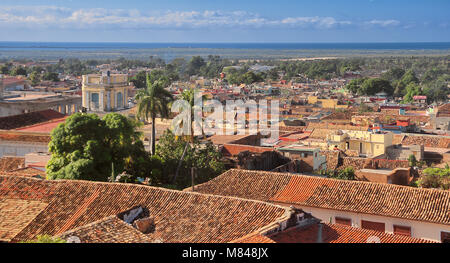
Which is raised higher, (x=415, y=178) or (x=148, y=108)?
(x=148, y=108)

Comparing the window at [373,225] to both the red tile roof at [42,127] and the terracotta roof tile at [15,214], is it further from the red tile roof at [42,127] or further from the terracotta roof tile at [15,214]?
the red tile roof at [42,127]

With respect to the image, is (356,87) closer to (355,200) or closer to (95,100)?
(95,100)

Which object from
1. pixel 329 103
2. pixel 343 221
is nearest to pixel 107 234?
pixel 343 221

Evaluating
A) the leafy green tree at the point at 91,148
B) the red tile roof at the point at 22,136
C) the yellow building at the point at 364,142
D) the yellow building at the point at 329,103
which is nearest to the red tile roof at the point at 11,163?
the red tile roof at the point at 22,136
